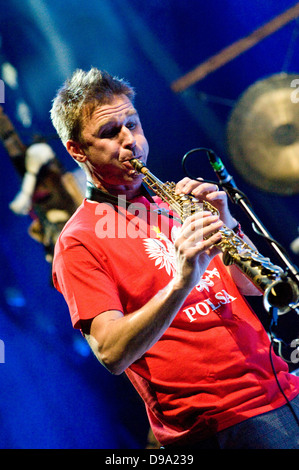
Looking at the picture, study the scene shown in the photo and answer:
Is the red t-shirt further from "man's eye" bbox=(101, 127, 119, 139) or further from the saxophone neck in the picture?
"man's eye" bbox=(101, 127, 119, 139)

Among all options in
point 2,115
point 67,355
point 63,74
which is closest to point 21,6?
point 63,74

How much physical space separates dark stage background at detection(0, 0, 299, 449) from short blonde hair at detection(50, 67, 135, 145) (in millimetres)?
1067

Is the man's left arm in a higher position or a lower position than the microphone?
lower

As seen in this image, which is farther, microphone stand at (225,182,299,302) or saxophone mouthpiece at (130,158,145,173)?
saxophone mouthpiece at (130,158,145,173)

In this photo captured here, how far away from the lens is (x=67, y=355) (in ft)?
10.8

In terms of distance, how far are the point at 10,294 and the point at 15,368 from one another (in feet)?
1.72

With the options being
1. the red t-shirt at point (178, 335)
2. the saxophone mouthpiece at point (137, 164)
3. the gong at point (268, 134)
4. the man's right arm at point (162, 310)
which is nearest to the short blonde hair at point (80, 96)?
the saxophone mouthpiece at point (137, 164)

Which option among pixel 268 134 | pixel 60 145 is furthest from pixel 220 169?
pixel 268 134

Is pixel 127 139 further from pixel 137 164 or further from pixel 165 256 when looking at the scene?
pixel 165 256

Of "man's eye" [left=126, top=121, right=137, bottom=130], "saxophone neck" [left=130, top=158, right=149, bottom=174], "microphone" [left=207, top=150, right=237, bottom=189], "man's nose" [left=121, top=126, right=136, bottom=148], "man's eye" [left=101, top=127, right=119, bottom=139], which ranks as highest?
"man's eye" [left=101, top=127, right=119, bottom=139]

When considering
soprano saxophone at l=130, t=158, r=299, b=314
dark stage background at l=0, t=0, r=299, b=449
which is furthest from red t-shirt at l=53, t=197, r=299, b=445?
dark stage background at l=0, t=0, r=299, b=449

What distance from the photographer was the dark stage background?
10.3 ft
